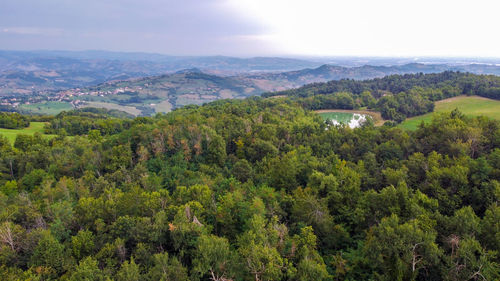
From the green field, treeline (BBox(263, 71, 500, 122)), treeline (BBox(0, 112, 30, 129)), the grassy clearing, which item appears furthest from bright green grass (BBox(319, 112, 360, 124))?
treeline (BBox(0, 112, 30, 129))

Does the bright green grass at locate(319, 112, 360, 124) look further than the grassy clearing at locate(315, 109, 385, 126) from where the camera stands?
Yes

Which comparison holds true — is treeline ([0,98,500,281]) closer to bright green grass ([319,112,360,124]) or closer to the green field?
the green field

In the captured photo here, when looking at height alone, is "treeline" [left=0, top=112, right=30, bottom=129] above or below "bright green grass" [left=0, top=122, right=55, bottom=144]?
above

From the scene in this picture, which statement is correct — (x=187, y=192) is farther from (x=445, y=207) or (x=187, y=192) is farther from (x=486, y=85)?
(x=486, y=85)

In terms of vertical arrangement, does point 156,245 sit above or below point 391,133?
below

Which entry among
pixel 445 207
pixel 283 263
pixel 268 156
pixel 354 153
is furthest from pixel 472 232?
pixel 268 156

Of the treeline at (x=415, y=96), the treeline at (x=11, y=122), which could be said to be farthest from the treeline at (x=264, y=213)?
the treeline at (x=415, y=96)
